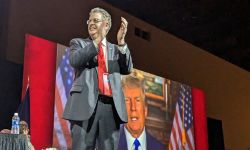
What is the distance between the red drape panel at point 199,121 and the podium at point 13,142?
4454 mm

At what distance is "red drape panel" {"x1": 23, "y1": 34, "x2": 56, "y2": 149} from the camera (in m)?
4.01

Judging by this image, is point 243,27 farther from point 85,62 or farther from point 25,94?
point 85,62

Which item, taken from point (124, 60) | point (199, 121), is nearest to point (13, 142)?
point (124, 60)

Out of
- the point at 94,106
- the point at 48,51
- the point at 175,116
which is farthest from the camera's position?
the point at 175,116

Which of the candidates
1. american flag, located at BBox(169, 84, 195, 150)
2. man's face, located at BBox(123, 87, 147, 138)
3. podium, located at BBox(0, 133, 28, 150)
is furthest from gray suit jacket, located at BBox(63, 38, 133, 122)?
american flag, located at BBox(169, 84, 195, 150)

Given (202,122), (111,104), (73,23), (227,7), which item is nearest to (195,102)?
(202,122)

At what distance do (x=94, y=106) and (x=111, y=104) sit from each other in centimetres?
9

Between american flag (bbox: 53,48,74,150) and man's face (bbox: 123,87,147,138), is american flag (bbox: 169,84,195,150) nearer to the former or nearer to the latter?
man's face (bbox: 123,87,147,138)

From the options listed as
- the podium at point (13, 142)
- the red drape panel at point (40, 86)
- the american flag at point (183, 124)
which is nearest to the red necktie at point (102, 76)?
the podium at point (13, 142)

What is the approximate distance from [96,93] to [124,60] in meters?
0.21

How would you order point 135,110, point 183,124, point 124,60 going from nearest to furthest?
point 124,60 → point 135,110 → point 183,124

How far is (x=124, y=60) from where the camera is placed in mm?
1847

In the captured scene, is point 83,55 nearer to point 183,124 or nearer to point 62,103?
point 62,103

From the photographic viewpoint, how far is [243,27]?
23.9 feet
